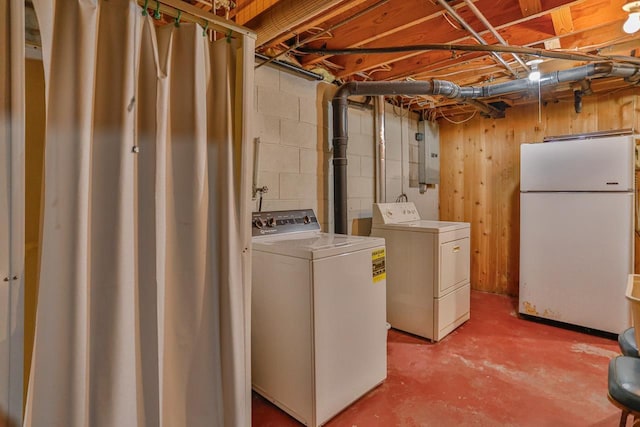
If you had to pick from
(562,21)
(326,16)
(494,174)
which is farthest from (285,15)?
(494,174)

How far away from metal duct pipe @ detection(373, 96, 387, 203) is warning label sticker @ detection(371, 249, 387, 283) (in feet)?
4.48

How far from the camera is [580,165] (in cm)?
282

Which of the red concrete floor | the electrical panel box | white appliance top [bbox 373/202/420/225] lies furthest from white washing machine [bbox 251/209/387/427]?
the electrical panel box

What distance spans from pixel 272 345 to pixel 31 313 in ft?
3.83

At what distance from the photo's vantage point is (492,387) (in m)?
2.09

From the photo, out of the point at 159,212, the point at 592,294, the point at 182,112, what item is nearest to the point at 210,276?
the point at 159,212

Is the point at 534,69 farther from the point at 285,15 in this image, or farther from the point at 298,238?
the point at 298,238

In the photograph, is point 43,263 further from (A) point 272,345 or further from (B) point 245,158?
(A) point 272,345

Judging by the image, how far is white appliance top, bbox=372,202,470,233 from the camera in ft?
9.22

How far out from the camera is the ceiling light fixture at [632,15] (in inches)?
66.9

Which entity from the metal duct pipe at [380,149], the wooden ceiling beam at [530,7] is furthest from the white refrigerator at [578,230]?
the wooden ceiling beam at [530,7]

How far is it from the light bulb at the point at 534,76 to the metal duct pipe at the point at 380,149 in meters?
1.26

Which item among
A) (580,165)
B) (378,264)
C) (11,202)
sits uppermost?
(580,165)

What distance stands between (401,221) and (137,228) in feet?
7.84
